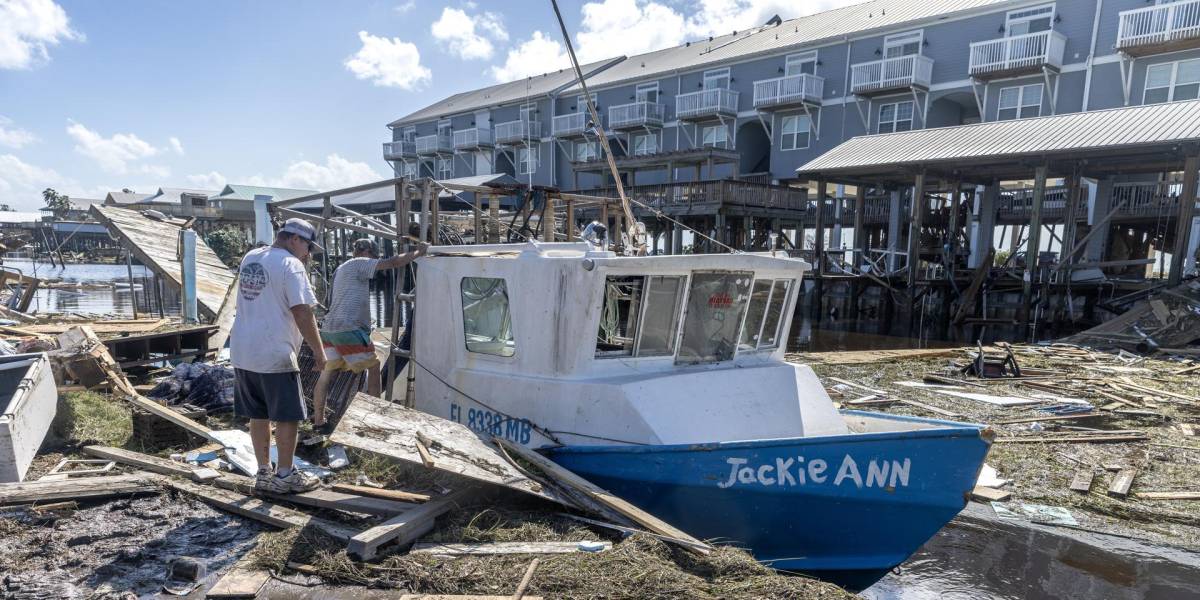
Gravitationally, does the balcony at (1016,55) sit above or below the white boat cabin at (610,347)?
above

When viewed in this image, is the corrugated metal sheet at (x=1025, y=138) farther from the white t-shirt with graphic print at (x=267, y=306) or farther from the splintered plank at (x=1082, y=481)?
the white t-shirt with graphic print at (x=267, y=306)

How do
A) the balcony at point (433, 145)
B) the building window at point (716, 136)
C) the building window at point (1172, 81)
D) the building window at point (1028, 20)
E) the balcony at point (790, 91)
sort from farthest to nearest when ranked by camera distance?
the balcony at point (433, 145)
the building window at point (716, 136)
the balcony at point (790, 91)
the building window at point (1028, 20)
the building window at point (1172, 81)

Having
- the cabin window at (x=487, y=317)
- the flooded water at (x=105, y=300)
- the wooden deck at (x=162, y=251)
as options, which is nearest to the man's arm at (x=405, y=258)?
the cabin window at (x=487, y=317)

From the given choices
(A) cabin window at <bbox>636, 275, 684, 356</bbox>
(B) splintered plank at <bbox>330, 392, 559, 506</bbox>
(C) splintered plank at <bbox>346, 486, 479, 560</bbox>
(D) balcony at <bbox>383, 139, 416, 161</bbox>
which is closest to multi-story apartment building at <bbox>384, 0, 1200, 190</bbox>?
(D) balcony at <bbox>383, 139, 416, 161</bbox>

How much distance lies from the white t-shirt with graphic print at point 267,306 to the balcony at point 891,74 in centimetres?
2978

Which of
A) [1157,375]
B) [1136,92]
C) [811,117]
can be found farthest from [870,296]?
[1157,375]

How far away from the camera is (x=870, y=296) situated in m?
29.9

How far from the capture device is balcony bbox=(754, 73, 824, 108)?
105ft

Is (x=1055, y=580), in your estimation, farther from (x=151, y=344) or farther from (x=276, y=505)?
(x=151, y=344)

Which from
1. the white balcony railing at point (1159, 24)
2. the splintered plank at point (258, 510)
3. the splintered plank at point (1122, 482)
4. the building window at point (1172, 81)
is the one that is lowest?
the splintered plank at point (1122, 482)

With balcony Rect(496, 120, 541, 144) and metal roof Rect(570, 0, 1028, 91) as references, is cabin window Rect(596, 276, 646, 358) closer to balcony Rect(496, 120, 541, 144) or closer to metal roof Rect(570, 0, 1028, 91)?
metal roof Rect(570, 0, 1028, 91)

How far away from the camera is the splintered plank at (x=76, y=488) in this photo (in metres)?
4.46

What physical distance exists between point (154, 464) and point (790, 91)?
104ft

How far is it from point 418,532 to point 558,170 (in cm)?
4141
